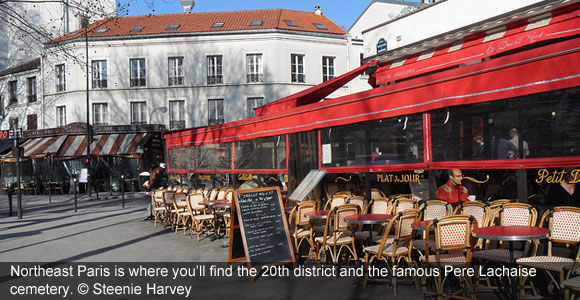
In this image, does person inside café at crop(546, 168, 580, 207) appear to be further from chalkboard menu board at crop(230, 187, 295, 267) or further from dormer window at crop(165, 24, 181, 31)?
dormer window at crop(165, 24, 181, 31)

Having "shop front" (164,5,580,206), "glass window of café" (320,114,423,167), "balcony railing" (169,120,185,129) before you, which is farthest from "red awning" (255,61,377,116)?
"balcony railing" (169,120,185,129)

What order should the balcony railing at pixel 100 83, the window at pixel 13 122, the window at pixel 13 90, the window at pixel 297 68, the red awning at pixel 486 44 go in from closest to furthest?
the red awning at pixel 486 44, the window at pixel 297 68, the balcony railing at pixel 100 83, the window at pixel 13 122, the window at pixel 13 90

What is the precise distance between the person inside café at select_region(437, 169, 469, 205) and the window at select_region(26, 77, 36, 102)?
34881 millimetres

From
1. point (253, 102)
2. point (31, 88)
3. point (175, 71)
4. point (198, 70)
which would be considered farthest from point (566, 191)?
point (31, 88)

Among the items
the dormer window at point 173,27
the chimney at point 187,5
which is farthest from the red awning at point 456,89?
the chimney at point 187,5

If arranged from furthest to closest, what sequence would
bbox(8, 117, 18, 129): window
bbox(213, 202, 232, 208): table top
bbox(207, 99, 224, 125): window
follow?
bbox(8, 117, 18, 129): window → bbox(207, 99, 224, 125): window → bbox(213, 202, 232, 208): table top

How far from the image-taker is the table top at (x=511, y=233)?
4.61 m

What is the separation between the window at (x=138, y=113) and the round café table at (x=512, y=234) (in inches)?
1146

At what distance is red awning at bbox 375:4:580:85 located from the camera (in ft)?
26.2

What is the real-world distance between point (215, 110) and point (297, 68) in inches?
236

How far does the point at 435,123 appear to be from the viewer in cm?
722

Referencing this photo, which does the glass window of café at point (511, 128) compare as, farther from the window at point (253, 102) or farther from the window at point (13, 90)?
the window at point (13, 90)

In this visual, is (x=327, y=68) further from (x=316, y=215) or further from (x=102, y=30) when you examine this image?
(x=316, y=215)

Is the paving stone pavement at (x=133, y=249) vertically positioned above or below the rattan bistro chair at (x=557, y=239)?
below
